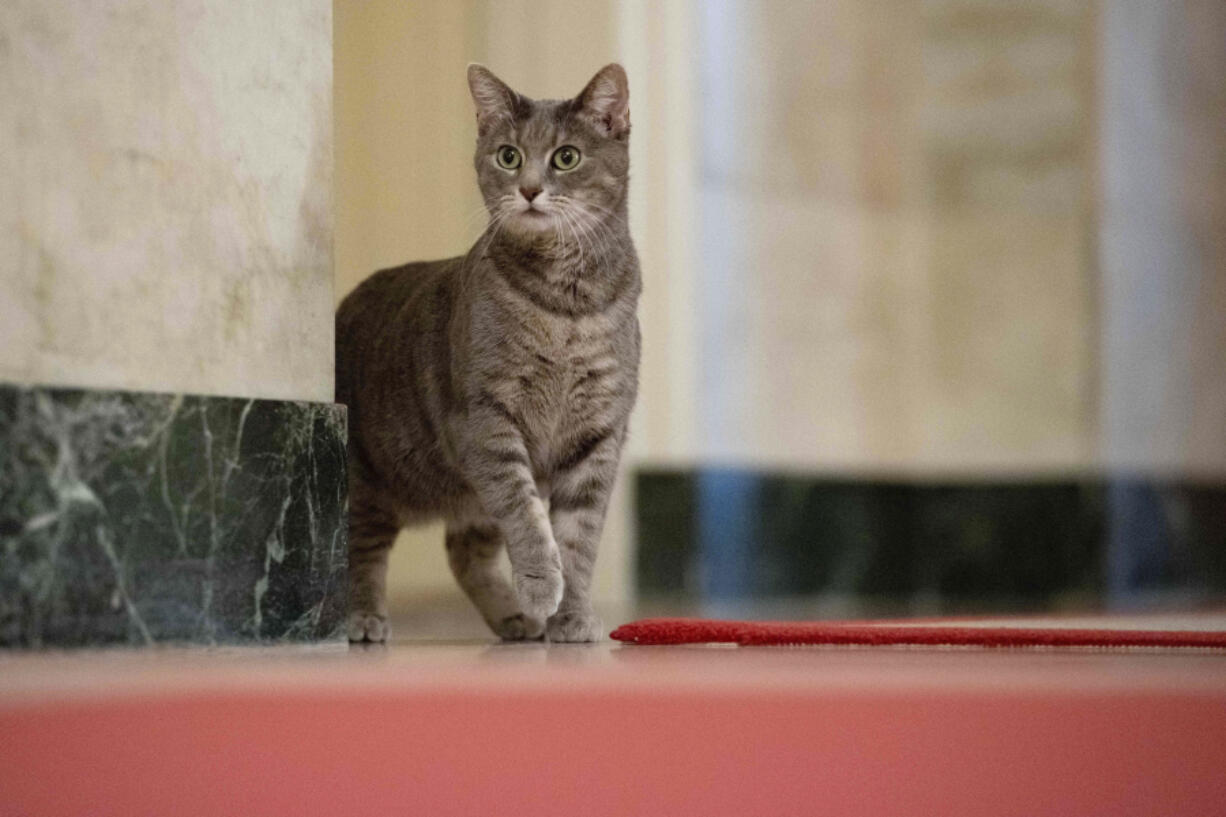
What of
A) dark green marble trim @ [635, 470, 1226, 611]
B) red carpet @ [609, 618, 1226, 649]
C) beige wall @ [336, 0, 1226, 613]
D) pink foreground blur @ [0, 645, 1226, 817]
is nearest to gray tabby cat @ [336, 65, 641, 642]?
red carpet @ [609, 618, 1226, 649]

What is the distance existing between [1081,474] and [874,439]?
0.67 m

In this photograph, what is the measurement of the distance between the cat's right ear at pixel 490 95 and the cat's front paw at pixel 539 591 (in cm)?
59

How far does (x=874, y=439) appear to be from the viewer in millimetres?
4305

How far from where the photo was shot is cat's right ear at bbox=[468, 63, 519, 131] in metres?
1.72

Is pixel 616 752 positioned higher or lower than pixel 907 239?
lower

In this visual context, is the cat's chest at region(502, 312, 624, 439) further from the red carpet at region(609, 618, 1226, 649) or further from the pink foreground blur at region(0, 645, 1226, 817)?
the pink foreground blur at region(0, 645, 1226, 817)

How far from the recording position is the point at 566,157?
1.69m

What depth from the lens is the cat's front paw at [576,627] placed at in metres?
1.59

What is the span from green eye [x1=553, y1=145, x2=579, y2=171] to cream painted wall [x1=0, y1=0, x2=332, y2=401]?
34 cm

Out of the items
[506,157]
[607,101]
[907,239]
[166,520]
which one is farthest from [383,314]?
[907,239]

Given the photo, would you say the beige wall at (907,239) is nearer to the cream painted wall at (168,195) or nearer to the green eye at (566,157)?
the green eye at (566,157)

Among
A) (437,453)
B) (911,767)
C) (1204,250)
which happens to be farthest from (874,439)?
(911,767)

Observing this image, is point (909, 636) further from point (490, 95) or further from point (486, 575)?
point (490, 95)

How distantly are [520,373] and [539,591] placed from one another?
257mm
